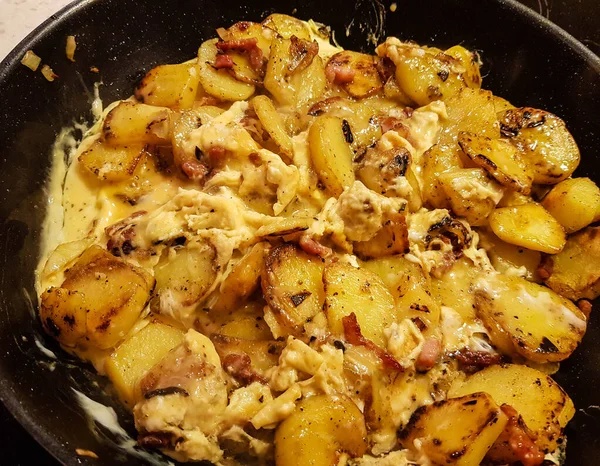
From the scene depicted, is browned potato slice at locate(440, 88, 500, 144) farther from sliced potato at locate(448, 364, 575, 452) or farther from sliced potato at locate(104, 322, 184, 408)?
sliced potato at locate(104, 322, 184, 408)

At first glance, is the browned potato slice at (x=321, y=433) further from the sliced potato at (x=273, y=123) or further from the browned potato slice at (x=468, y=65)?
the browned potato slice at (x=468, y=65)

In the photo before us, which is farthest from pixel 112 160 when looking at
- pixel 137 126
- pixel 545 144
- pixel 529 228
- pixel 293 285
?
pixel 545 144

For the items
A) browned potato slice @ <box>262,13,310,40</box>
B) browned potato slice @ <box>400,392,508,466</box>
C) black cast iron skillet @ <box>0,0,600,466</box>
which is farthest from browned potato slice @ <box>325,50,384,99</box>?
browned potato slice @ <box>400,392,508,466</box>

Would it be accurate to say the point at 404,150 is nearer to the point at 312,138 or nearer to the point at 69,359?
the point at 312,138

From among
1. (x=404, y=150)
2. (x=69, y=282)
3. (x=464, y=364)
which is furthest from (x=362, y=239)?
(x=69, y=282)

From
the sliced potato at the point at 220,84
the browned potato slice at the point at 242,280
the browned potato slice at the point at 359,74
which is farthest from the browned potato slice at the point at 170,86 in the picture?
the browned potato slice at the point at 242,280

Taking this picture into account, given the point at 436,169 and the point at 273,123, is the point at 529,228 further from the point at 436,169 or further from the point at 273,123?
the point at 273,123
